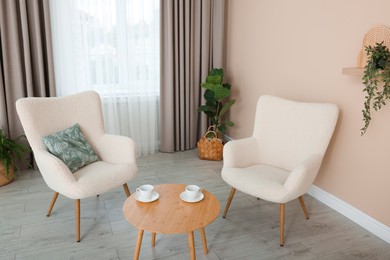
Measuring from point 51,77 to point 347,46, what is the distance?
2671mm

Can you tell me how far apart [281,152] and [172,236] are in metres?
1.05

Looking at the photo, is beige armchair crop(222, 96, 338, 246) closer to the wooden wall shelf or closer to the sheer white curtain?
the wooden wall shelf

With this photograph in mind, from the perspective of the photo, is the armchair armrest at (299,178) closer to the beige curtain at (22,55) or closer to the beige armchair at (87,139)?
the beige armchair at (87,139)

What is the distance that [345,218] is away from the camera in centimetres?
249

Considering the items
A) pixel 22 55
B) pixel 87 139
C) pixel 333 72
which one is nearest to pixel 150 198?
pixel 87 139

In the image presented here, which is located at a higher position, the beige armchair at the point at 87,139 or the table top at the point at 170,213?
the beige armchair at the point at 87,139

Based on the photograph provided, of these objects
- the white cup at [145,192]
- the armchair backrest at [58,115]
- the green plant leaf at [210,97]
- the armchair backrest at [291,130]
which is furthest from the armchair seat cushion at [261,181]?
the green plant leaf at [210,97]

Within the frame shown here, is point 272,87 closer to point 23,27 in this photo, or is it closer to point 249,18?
point 249,18

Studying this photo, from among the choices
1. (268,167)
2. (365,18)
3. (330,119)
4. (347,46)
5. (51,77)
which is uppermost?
(365,18)

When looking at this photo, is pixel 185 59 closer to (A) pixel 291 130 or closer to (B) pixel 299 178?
(A) pixel 291 130

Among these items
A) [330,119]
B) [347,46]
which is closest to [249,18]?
[347,46]

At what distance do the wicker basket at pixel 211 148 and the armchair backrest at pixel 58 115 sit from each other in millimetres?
1311

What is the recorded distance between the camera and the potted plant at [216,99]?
352 cm

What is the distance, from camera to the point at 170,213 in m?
1.79
